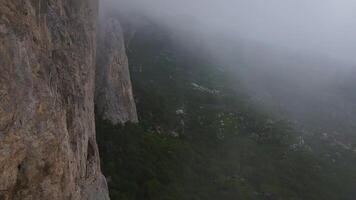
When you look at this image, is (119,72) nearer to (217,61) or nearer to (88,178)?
(88,178)

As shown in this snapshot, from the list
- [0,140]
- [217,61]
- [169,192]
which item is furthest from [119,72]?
[217,61]

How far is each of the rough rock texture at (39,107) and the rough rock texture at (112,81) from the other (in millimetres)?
32402

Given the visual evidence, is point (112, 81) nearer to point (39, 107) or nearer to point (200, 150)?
point (200, 150)

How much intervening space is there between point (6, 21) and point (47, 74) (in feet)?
10.3

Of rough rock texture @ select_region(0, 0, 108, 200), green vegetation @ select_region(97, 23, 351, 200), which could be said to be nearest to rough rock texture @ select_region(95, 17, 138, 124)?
green vegetation @ select_region(97, 23, 351, 200)

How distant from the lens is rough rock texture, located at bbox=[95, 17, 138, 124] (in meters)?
54.7

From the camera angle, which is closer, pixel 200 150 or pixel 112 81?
pixel 112 81

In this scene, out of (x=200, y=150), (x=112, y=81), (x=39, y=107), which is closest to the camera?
(x=39, y=107)

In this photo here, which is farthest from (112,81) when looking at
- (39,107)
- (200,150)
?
(39,107)

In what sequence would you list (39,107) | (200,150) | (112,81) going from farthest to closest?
(200,150), (112,81), (39,107)

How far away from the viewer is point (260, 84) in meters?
115

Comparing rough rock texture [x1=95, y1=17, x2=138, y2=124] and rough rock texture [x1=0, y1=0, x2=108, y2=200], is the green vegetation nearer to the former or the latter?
rough rock texture [x1=95, y1=17, x2=138, y2=124]

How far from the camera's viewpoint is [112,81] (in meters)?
55.8

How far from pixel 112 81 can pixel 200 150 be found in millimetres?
16235
